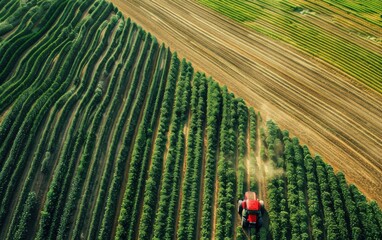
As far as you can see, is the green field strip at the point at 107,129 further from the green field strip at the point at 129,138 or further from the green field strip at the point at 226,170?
the green field strip at the point at 226,170

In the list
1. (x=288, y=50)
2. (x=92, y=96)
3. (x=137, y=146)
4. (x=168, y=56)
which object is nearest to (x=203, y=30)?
(x=168, y=56)

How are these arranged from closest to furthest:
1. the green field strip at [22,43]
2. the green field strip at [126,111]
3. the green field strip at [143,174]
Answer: the green field strip at [143,174] < the green field strip at [126,111] < the green field strip at [22,43]

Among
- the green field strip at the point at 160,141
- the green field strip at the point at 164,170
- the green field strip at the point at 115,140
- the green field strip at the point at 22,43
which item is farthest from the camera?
the green field strip at the point at 22,43

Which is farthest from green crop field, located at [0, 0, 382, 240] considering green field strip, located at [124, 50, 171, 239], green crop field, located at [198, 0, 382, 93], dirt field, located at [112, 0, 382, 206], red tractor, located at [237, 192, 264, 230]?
green crop field, located at [198, 0, 382, 93]

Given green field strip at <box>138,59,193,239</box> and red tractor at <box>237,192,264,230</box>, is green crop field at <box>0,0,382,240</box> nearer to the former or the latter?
green field strip at <box>138,59,193,239</box>

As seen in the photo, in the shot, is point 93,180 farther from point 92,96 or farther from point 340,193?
point 340,193

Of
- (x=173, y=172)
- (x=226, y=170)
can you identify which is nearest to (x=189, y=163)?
(x=173, y=172)

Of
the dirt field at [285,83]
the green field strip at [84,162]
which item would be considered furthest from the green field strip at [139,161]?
the dirt field at [285,83]
